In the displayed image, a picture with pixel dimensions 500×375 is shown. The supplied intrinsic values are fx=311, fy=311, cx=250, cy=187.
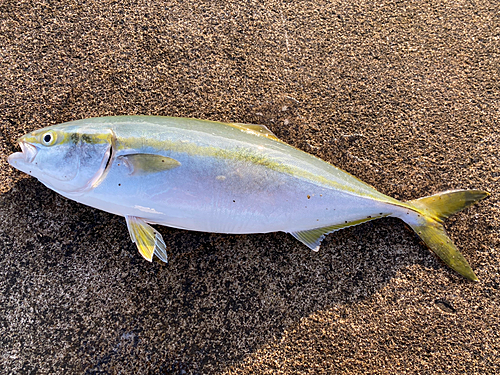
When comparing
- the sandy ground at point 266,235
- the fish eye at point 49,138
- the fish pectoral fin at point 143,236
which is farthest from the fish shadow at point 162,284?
the fish eye at point 49,138

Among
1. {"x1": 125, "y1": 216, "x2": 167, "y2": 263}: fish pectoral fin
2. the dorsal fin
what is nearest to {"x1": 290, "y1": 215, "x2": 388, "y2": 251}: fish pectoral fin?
the dorsal fin

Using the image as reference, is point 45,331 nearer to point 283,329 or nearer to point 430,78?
point 283,329

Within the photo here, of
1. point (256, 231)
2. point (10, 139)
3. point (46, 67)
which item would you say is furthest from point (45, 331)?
point (46, 67)

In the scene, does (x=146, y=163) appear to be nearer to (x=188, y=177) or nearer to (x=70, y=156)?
(x=188, y=177)

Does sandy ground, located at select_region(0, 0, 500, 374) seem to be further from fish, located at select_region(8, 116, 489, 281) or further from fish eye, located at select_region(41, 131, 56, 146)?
fish eye, located at select_region(41, 131, 56, 146)

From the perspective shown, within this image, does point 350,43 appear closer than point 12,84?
No

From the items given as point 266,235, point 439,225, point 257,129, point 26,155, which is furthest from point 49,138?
point 439,225

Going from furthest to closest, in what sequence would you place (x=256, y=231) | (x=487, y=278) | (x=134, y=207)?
1. (x=487, y=278)
2. (x=256, y=231)
3. (x=134, y=207)

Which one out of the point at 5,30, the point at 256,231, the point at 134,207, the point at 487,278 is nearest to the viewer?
the point at 134,207
